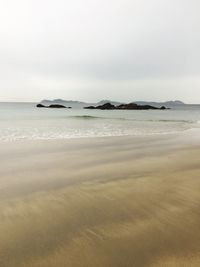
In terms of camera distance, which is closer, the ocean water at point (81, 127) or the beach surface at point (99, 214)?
the beach surface at point (99, 214)

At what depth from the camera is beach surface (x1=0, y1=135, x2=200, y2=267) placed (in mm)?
2936

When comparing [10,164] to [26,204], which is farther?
[10,164]

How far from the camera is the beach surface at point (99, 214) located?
9.63 ft

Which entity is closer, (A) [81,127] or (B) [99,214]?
(B) [99,214]

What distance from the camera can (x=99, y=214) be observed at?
405 cm

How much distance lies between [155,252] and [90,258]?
717 millimetres

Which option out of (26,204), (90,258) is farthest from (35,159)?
(90,258)

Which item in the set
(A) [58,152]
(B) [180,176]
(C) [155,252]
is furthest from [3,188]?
(A) [58,152]

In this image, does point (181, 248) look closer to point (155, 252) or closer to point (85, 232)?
point (155, 252)

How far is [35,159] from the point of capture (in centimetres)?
827

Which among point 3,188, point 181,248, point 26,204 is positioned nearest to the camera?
point 181,248

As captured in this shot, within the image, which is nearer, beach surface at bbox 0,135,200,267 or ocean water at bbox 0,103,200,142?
beach surface at bbox 0,135,200,267

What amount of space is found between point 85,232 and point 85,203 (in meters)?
1.08

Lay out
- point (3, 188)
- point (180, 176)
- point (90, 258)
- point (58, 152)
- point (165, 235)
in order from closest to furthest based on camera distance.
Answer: point (90, 258)
point (165, 235)
point (3, 188)
point (180, 176)
point (58, 152)
